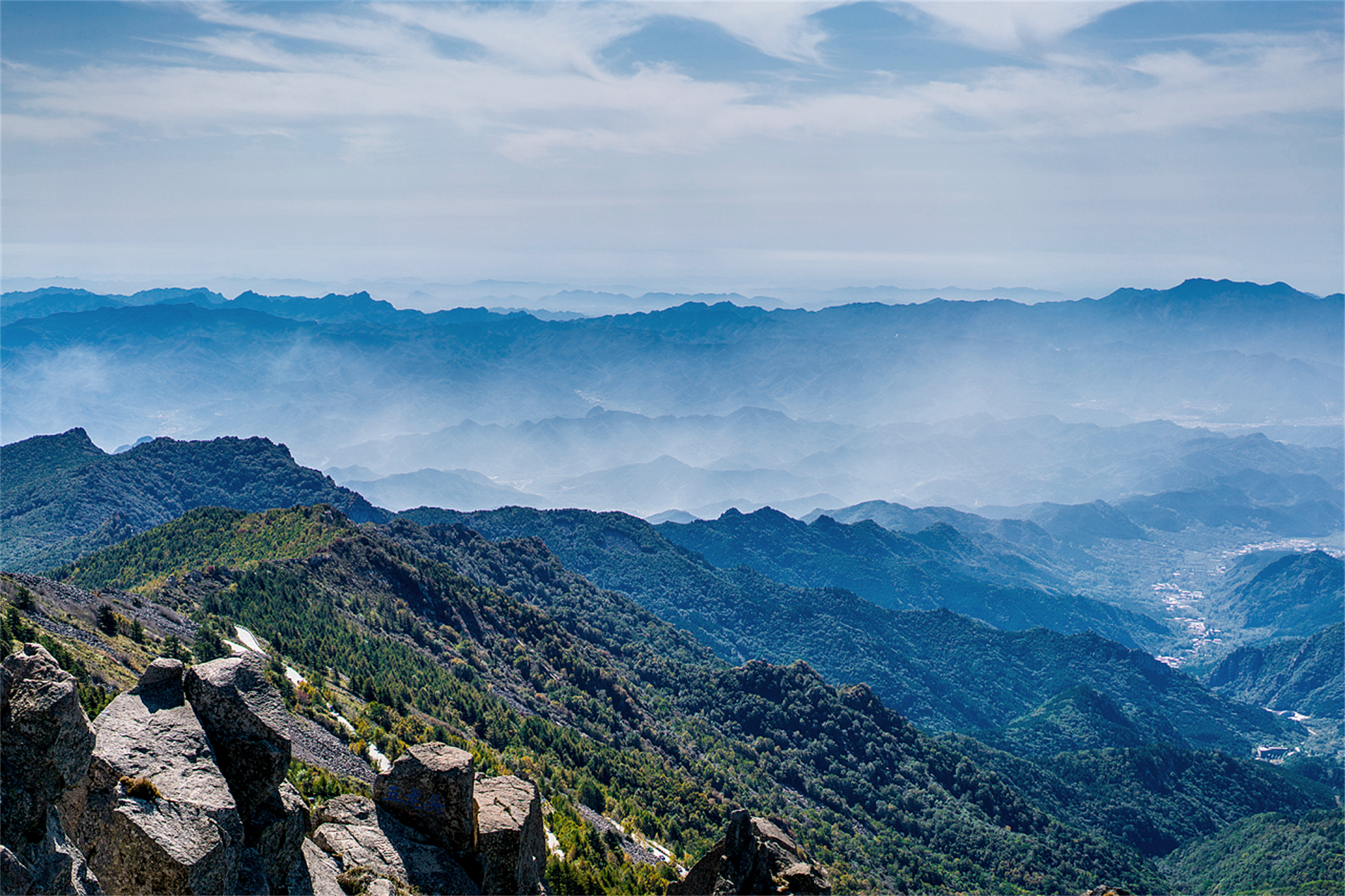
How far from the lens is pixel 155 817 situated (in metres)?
18.5

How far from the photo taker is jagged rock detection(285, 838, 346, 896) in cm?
2152

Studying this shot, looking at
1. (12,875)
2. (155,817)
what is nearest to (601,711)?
(155,817)

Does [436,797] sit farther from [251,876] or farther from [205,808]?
[205,808]

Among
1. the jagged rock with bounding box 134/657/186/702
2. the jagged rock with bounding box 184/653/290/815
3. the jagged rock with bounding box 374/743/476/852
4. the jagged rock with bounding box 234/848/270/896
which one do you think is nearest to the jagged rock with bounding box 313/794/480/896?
the jagged rock with bounding box 374/743/476/852

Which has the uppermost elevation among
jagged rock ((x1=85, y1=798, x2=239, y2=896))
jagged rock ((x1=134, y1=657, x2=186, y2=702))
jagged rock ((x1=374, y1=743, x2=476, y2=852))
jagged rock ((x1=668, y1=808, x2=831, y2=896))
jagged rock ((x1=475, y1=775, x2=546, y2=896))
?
jagged rock ((x1=134, y1=657, x2=186, y2=702))

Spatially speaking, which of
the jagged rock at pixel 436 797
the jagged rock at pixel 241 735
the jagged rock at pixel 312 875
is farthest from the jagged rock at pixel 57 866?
the jagged rock at pixel 436 797

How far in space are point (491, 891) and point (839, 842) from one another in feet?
342

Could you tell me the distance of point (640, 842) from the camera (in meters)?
83.4

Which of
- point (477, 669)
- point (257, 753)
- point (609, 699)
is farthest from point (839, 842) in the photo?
point (257, 753)

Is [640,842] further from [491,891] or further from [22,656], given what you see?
[22,656]

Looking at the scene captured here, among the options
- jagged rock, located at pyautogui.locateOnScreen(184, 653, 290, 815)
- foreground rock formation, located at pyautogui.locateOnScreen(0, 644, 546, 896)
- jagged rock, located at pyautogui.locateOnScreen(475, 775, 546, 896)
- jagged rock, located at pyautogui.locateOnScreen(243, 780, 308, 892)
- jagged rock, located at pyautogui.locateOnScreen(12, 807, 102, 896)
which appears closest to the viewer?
jagged rock, located at pyautogui.locateOnScreen(12, 807, 102, 896)

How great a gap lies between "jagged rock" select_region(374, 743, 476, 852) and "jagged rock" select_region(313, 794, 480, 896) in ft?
1.09

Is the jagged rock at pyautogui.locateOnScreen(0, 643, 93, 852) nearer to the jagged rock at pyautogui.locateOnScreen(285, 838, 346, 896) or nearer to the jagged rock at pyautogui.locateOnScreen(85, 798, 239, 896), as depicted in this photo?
the jagged rock at pyautogui.locateOnScreen(85, 798, 239, 896)

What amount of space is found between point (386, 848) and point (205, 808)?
7.71 meters
